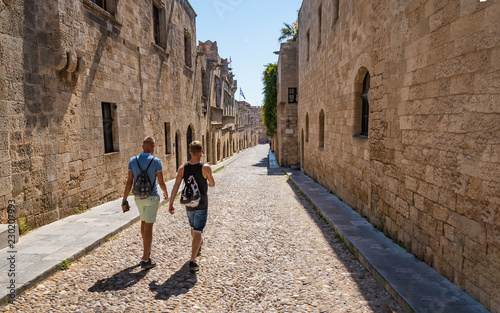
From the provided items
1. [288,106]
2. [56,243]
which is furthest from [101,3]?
[288,106]

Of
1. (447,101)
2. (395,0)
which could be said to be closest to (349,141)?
(395,0)

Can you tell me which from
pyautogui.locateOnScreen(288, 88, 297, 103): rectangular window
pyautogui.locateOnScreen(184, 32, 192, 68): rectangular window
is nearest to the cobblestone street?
pyautogui.locateOnScreen(184, 32, 192, 68): rectangular window

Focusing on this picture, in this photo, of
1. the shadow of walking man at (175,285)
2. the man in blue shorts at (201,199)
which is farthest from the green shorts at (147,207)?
the shadow of walking man at (175,285)

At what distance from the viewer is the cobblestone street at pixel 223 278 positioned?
3107 mm

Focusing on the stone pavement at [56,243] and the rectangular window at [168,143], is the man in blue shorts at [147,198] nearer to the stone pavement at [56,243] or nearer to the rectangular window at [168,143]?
the stone pavement at [56,243]

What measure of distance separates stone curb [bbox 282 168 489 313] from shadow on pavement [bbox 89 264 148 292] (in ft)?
9.91

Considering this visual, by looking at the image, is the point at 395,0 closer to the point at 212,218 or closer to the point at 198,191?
the point at 198,191

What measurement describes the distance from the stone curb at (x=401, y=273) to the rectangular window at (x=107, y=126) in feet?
20.0

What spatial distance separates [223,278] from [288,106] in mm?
16495

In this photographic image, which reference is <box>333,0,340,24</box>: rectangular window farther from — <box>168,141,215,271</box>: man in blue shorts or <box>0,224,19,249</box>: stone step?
<box>0,224,19,249</box>: stone step

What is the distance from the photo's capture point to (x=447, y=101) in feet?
11.0

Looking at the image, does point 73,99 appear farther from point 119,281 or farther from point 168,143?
point 168,143

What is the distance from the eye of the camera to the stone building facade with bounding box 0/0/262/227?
4789 mm

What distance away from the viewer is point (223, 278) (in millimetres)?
3713
